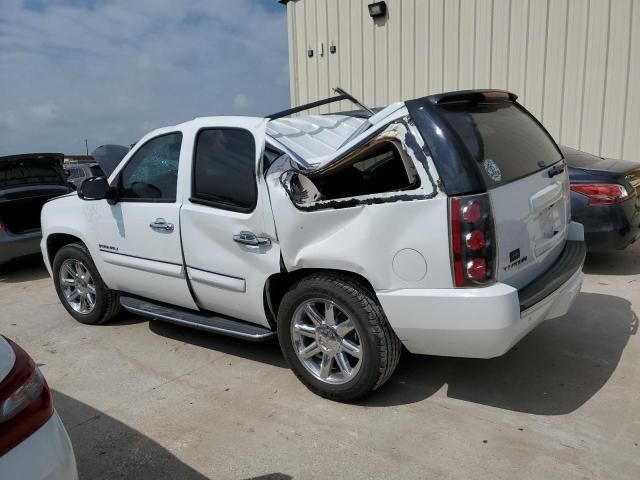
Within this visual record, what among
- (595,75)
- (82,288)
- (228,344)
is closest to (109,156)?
(82,288)

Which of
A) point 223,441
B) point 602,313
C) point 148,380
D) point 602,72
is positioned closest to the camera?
point 223,441

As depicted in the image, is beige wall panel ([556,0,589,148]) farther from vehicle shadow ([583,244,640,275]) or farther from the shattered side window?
the shattered side window

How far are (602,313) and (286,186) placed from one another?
9.95ft

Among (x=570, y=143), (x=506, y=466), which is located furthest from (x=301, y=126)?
(x=570, y=143)

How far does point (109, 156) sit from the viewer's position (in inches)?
193

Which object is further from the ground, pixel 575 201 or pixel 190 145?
pixel 190 145

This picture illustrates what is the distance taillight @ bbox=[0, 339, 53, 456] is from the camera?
176 centimetres

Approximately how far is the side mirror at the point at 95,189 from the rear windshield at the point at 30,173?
421cm

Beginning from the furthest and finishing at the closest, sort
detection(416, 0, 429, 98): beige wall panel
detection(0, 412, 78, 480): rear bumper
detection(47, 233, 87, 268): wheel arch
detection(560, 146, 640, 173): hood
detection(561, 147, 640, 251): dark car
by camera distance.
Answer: detection(416, 0, 429, 98): beige wall panel
detection(560, 146, 640, 173): hood
detection(561, 147, 640, 251): dark car
detection(47, 233, 87, 268): wheel arch
detection(0, 412, 78, 480): rear bumper

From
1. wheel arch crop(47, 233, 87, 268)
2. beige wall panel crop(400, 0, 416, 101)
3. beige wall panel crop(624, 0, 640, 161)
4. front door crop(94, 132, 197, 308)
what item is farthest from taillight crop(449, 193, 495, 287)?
beige wall panel crop(400, 0, 416, 101)

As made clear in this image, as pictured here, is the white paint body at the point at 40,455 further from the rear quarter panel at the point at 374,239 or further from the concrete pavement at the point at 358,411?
the rear quarter panel at the point at 374,239

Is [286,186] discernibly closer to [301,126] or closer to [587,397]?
[301,126]

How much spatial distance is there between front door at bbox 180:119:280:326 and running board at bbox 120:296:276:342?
65 millimetres

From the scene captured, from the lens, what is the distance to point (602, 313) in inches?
181
